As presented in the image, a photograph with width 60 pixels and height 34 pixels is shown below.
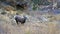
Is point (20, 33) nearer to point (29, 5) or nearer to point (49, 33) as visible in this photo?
point (49, 33)

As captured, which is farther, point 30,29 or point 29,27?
point 29,27

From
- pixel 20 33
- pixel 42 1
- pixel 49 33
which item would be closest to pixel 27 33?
pixel 20 33

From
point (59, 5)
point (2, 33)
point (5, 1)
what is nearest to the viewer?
point (2, 33)

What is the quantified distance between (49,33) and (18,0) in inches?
694

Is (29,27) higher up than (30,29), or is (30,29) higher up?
(30,29)

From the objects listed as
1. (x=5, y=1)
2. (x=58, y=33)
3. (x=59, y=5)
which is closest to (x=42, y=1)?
Result: (x=59, y=5)

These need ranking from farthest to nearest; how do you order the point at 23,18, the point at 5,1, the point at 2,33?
the point at 5,1
the point at 23,18
the point at 2,33

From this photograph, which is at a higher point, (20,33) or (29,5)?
(20,33)

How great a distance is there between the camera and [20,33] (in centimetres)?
853

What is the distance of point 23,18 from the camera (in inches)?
520

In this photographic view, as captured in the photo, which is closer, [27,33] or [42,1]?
[27,33]

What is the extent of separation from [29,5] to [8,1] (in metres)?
2.97

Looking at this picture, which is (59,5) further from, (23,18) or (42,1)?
(23,18)

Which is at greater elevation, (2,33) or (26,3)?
(2,33)
